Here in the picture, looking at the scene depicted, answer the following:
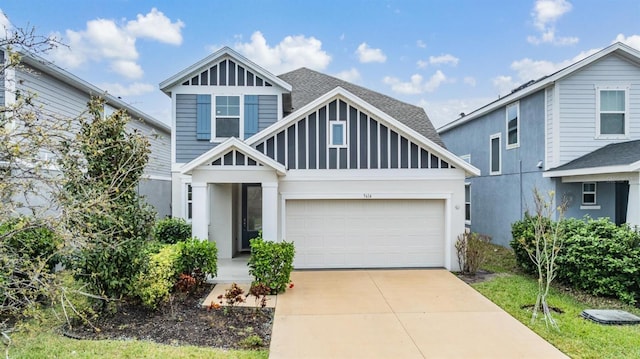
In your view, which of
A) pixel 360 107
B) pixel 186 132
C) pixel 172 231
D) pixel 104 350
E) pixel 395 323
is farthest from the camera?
pixel 186 132

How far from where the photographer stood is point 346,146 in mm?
10922

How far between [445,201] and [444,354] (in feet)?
20.6

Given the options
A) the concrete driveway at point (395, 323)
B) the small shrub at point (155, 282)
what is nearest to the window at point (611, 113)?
the concrete driveway at point (395, 323)

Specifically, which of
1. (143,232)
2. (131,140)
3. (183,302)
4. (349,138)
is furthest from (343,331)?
(349,138)

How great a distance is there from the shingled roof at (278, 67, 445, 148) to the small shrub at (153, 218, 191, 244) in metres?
6.17

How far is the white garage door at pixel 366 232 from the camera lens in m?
11.1

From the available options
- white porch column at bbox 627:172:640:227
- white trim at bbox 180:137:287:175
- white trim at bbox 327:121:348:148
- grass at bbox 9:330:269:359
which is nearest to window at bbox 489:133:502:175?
white porch column at bbox 627:172:640:227

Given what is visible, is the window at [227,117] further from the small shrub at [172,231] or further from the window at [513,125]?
the window at [513,125]

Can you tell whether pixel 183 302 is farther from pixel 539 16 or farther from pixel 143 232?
pixel 539 16

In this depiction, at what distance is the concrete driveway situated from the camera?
5.66 meters

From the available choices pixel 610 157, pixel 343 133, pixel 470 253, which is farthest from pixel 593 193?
pixel 343 133

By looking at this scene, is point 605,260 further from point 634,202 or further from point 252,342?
point 252,342

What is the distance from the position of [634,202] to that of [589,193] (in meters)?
2.76

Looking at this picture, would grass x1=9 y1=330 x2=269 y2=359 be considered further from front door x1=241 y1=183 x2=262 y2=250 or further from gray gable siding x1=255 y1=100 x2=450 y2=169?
front door x1=241 y1=183 x2=262 y2=250
